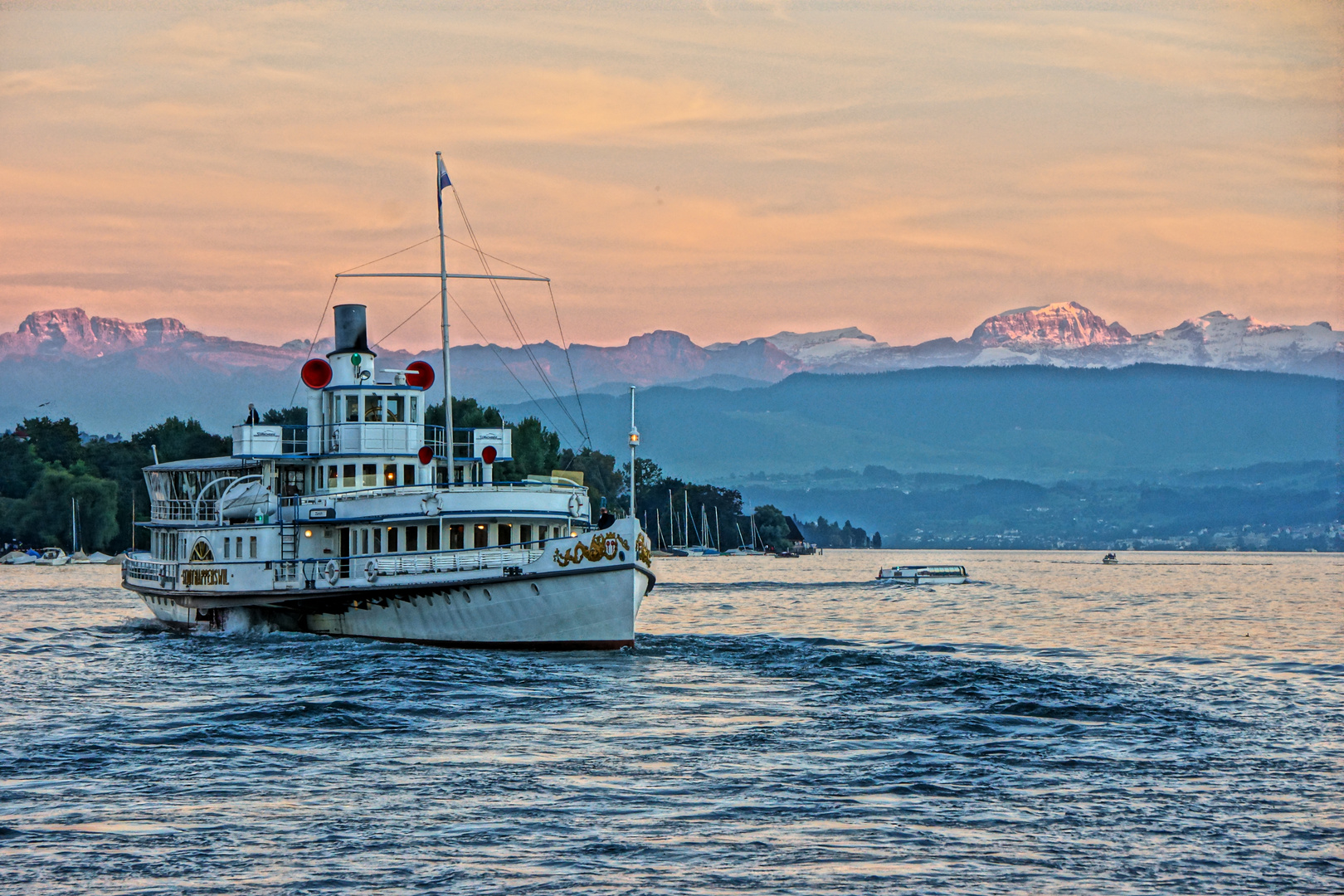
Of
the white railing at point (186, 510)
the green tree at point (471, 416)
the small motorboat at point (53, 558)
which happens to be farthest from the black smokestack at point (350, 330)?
the small motorboat at point (53, 558)

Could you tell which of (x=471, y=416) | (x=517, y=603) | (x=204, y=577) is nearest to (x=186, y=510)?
(x=204, y=577)

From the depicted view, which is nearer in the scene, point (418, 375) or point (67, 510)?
point (418, 375)

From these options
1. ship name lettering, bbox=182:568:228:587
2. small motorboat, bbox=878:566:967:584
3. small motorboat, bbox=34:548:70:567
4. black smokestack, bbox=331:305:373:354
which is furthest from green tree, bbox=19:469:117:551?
black smokestack, bbox=331:305:373:354

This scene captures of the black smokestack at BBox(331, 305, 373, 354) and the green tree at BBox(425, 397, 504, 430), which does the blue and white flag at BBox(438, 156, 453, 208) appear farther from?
the green tree at BBox(425, 397, 504, 430)

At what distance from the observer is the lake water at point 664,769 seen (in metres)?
22.5

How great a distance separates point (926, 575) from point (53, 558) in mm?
107660

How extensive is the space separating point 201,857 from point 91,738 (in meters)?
12.9

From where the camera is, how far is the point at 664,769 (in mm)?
30172

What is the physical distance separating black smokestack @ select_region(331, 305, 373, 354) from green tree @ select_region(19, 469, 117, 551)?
138 meters

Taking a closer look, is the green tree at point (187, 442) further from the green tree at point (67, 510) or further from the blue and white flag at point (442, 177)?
the blue and white flag at point (442, 177)

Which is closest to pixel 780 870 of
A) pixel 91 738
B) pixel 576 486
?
pixel 91 738

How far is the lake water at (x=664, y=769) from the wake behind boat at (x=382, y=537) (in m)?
1.60

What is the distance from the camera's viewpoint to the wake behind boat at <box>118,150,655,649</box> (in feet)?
163

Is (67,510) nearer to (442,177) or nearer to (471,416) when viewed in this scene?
(471,416)
